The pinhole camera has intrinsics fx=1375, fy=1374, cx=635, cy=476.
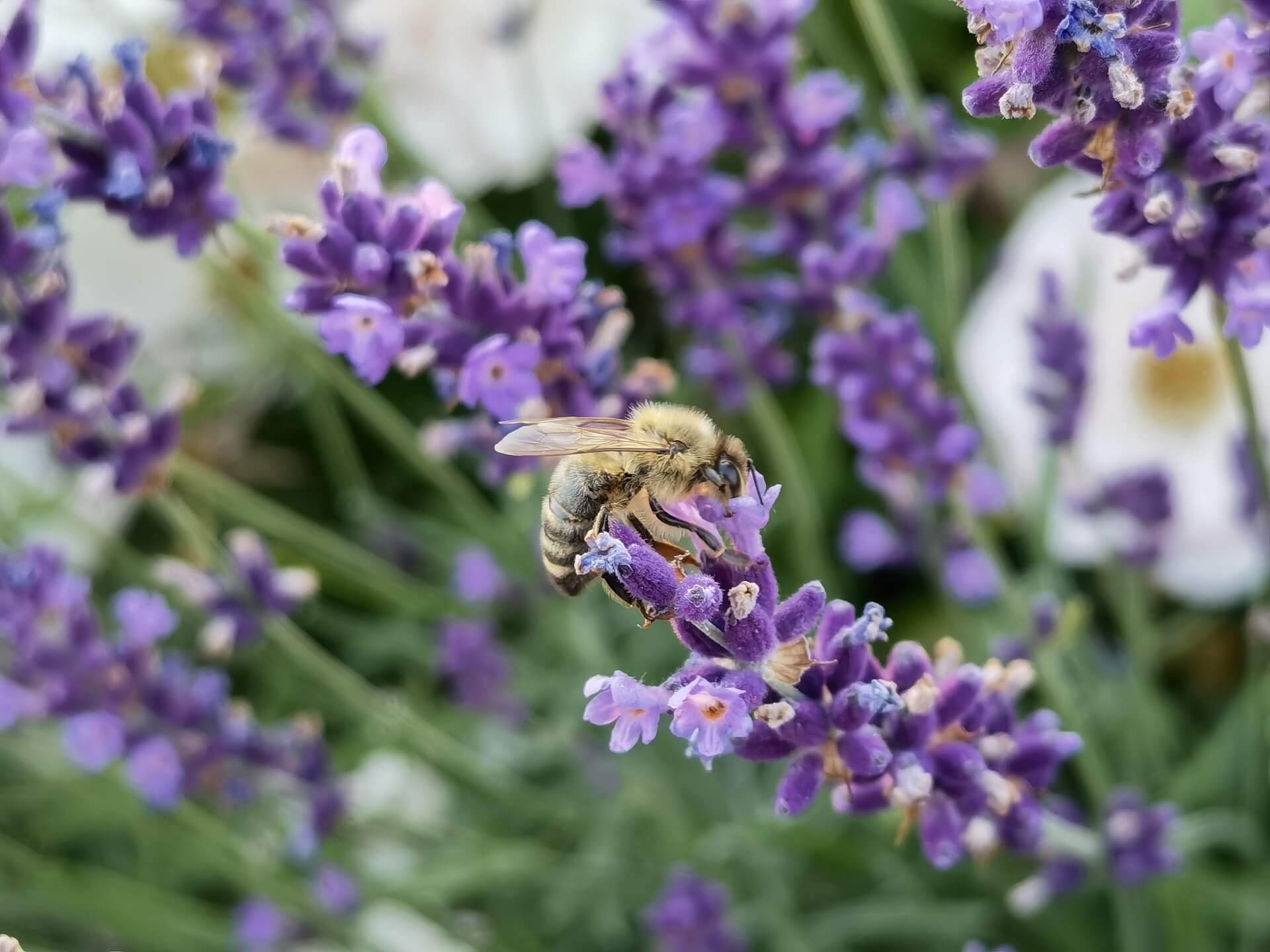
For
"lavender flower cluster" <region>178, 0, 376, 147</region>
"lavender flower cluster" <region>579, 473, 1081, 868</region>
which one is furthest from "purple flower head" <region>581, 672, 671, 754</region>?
"lavender flower cluster" <region>178, 0, 376, 147</region>

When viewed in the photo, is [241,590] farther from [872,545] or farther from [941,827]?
[941,827]

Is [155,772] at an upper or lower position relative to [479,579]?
upper

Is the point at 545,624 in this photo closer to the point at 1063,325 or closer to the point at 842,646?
the point at 1063,325

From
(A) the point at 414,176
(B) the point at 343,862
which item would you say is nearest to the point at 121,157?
(A) the point at 414,176

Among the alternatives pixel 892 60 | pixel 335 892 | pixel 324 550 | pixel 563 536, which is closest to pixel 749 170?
pixel 892 60

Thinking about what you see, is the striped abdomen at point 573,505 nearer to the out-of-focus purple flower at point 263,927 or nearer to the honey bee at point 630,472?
the honey bee at point 630,472
